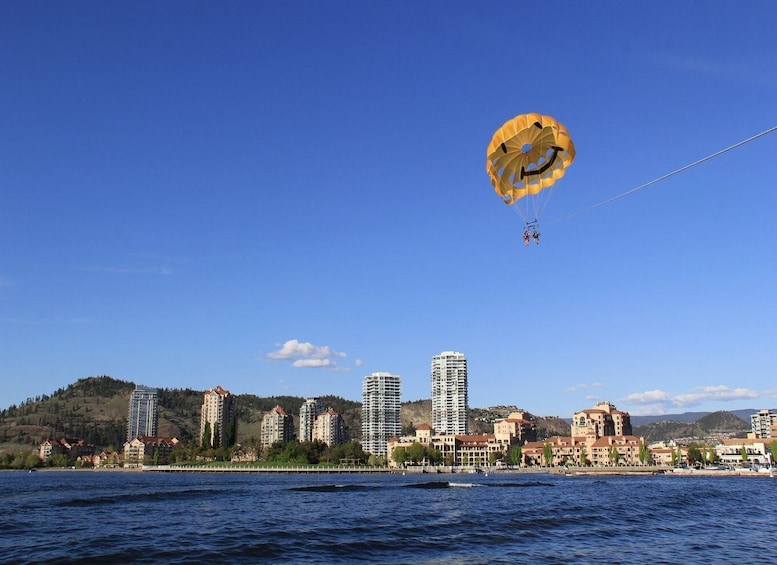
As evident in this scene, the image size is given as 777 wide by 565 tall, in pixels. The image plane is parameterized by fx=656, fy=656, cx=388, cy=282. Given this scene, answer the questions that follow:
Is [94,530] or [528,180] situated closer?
[528,180]

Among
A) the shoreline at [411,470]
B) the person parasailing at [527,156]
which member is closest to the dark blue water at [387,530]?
the person parasailing at [527,156]

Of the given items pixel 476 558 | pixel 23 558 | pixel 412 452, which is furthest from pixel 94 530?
pixel 412 452

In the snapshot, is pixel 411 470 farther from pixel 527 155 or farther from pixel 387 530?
pixel 527 155

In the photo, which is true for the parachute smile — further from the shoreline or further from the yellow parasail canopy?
the shoreline

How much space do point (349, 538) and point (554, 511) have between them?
23668 millimetres

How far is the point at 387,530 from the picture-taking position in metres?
41.2

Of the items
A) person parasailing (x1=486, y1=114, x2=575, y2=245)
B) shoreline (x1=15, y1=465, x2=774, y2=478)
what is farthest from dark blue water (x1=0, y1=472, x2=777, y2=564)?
shoreline (x1=15, y1=465, x2=774, y2=478)

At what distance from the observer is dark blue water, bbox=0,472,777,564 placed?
31844mm

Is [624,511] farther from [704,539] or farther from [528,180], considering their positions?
[528,180]

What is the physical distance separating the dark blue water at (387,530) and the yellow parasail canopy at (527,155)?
18.1m

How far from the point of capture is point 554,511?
54469mm

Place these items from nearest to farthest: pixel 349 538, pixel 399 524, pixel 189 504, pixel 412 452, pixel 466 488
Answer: pixel 349 538
pixel 399 524
pixel 189 504
pixel 466 488
pixel 412 452

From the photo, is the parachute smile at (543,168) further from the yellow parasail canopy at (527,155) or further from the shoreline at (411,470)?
the shoreline at (411,470)

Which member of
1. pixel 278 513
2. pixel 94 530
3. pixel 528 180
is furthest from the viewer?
pixel 278 513
